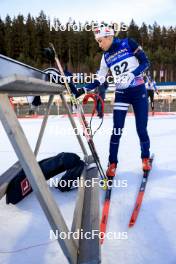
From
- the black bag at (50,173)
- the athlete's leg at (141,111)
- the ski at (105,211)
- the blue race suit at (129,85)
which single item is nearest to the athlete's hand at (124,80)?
the blue race suit at (129,85)

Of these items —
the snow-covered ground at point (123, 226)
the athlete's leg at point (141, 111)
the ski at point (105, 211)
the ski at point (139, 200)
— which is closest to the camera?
the snow-covered ground at point (123, 226)

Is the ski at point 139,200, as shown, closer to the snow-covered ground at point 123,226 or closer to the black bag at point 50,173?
the snow-covered ground at point 123,226

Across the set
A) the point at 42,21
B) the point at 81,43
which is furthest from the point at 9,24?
the point at 81,43

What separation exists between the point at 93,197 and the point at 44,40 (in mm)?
81803

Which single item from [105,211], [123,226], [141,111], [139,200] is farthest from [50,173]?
[141,111]

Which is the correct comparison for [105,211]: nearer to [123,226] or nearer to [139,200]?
[123,226]

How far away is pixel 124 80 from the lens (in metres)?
Answer: 3.91

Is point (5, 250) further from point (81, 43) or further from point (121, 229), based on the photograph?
point (81, 43)

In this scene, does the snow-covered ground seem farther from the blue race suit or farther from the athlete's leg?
the blue race suit

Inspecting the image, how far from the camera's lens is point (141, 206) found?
9.23 ft

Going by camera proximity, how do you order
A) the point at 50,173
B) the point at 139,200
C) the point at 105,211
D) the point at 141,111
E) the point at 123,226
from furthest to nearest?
the point at 141,111 < the point at 50,173 < the point at 139,200 < the point at 105,211 < the point at 123,226

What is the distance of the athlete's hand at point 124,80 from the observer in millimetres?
3830

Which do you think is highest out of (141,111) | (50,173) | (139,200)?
(141,111)

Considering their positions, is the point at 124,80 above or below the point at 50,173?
above
